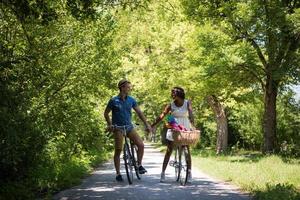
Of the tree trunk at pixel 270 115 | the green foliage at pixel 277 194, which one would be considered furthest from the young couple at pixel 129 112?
the tree trunk at pixel 270 115

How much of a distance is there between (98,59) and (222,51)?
6912 mm

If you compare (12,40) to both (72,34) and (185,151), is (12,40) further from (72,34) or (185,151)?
(185,151)

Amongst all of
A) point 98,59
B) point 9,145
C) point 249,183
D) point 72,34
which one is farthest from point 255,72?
point 9,145

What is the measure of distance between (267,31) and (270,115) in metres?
4.08

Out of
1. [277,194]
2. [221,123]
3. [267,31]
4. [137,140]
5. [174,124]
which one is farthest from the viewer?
[221,123]

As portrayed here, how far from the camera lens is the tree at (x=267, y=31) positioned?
18734 mm

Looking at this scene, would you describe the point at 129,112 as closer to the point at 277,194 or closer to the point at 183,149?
the point at 183,149

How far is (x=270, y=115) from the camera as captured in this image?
21.5m

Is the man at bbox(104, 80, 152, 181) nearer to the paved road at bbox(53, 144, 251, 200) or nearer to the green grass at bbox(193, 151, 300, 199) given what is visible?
the paved road at bbox(53, 144, 251, 200)

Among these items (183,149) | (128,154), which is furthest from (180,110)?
(128,154)

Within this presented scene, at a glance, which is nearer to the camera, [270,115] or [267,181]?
[267,181]

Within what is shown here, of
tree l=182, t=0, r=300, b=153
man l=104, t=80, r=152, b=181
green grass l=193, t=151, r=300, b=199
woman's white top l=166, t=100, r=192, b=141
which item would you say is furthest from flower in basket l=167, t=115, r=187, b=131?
tree l=182, t=0, r=300, b=153

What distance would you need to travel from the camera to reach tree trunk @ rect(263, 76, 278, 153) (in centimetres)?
2134

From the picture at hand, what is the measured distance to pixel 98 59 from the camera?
14.8 m
